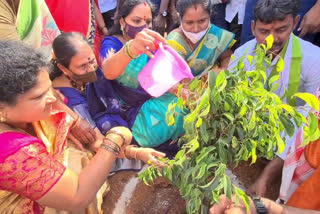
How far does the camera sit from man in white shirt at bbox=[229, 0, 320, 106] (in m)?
2.03

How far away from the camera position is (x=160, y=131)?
2.20 metres

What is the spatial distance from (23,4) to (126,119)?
0.99m

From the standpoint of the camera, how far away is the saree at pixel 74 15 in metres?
2.60

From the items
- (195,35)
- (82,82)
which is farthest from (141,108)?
(195,35)

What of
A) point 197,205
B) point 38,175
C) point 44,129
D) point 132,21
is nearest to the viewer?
point 197,205

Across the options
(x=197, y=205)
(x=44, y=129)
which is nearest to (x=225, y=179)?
(x=197, y=205)

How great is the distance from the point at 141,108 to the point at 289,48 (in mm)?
1061

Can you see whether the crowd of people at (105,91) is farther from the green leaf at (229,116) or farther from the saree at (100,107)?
the green leaf at (229,116)

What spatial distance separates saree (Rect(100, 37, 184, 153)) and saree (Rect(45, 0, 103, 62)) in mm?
501

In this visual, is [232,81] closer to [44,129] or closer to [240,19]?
[44,129]

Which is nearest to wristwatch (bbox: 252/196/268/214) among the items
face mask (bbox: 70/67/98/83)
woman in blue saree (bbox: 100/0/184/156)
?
woman in blue saree (bbox: 100/0/184/156)

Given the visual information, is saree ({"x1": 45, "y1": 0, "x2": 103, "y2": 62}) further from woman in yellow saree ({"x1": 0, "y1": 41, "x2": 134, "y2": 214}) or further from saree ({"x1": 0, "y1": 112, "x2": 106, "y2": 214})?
saree ({"x1": 0, "y1": 112, "x2": 106, "y2": 214})

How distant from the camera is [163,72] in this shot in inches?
61.7

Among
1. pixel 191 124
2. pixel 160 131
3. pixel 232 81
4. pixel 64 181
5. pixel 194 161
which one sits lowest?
pixel 160 131
